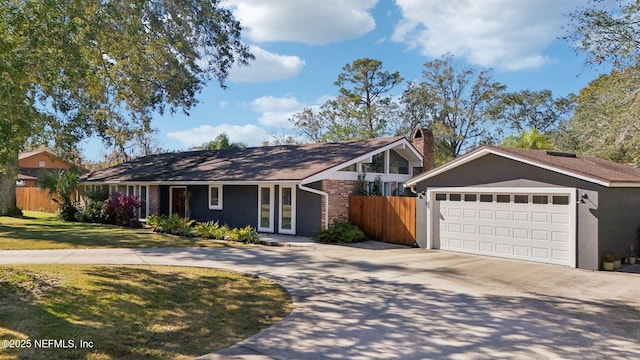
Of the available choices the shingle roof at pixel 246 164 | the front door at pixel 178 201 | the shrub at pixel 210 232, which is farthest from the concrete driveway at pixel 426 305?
the front door at pixel 178 201

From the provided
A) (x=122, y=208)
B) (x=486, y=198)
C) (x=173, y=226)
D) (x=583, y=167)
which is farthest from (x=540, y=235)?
(x=122, y=208)

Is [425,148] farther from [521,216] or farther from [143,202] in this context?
[143,202]

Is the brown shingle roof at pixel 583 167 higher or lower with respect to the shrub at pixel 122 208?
higher

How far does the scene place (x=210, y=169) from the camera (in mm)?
21172

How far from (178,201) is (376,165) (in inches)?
397

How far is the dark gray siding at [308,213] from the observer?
16625mm

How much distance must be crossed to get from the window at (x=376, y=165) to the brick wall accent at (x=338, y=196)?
36.7 inches

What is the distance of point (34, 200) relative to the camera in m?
34.5

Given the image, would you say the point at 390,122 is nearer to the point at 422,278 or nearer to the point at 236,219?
the point at 236,219

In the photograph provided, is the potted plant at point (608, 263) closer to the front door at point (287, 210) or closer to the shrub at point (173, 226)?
the front door at point (287, 210)

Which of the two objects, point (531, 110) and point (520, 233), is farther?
point (531, 110)

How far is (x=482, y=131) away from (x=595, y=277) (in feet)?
96.8

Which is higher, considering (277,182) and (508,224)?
(277,182)

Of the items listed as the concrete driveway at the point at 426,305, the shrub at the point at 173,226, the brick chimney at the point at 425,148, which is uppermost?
the brick chimney at the point at 425,148
